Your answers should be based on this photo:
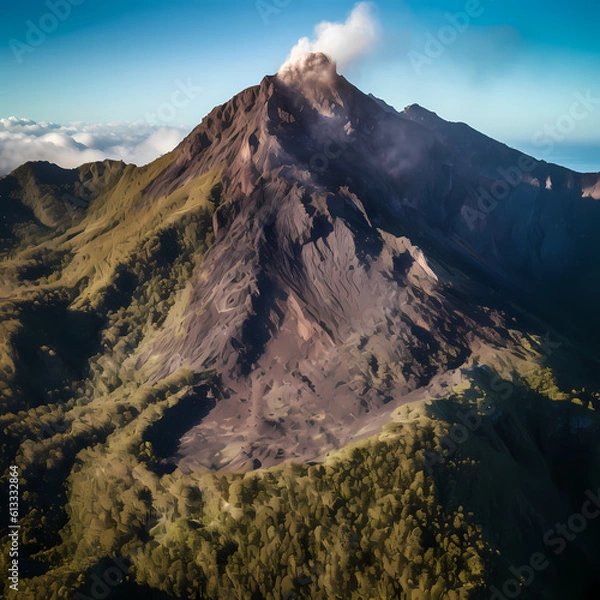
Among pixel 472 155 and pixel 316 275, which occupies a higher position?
pixel 472 155

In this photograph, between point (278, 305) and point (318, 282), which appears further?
point (318, 282)

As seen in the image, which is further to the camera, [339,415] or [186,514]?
[339,415]

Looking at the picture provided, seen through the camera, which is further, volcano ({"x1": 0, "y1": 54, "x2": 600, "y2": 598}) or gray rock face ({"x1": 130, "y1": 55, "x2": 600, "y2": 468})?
volcano ({"x1": 0, "y1": 54, "x2": 600, "y2": 598})

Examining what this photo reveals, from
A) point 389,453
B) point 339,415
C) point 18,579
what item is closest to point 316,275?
point 339,415

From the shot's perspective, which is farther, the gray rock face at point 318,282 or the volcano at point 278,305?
the volcano at point 278,305

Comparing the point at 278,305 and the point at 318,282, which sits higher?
the point at 318,282

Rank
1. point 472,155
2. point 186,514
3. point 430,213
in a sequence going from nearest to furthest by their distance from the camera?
1. point 186,514
2. point 430,213
3. point 472,155

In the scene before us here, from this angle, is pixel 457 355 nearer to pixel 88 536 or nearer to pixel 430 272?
pixel 430 272

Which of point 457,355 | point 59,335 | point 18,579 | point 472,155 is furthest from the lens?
point 472,155

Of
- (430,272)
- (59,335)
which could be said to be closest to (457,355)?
(430,272)

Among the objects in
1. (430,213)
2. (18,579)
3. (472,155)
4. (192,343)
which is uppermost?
(472,155)
